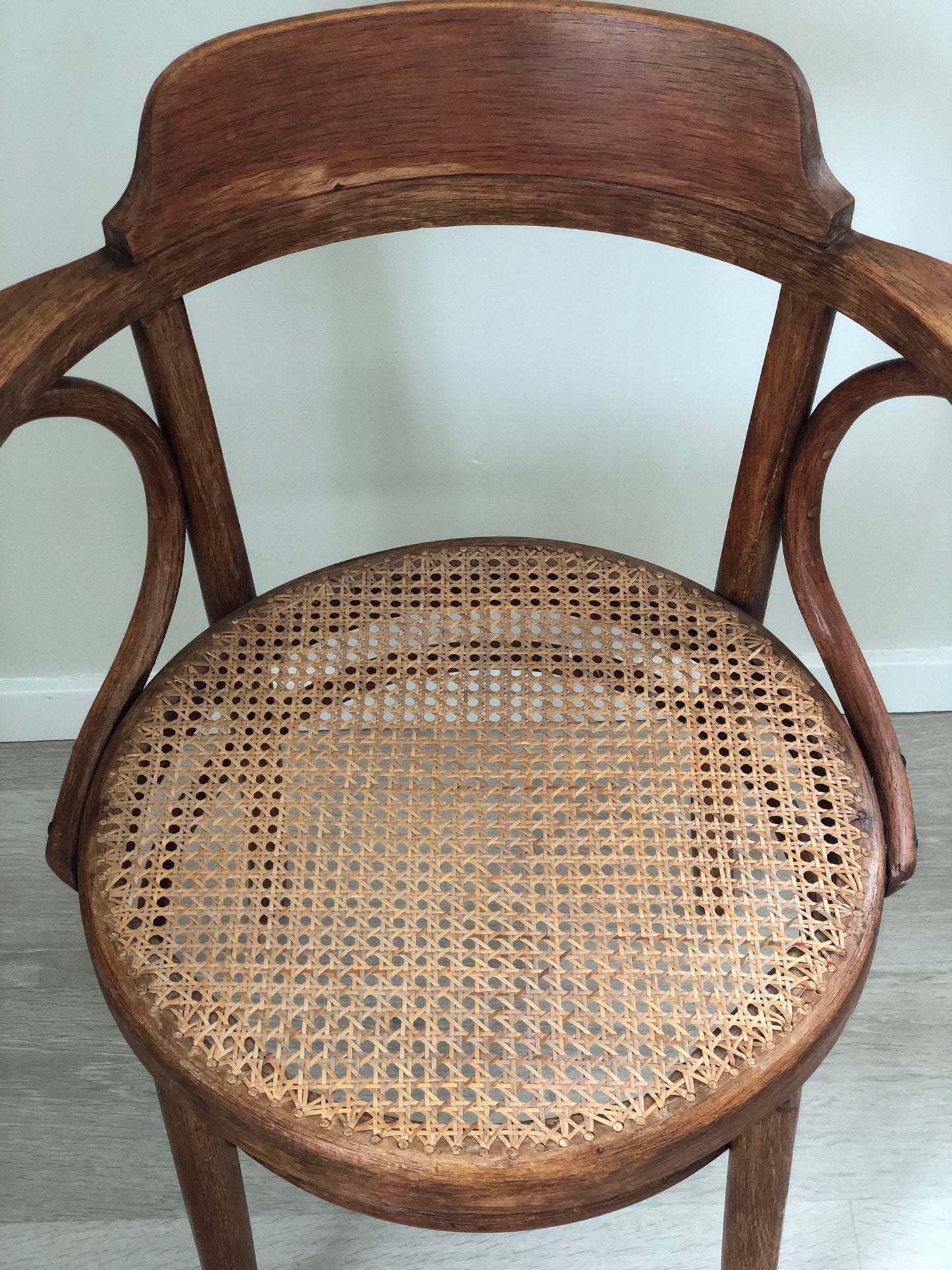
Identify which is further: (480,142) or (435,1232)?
(435,1232)

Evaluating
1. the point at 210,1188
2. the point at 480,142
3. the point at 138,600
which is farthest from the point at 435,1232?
the point at 480,142

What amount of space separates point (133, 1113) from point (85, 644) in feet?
1.61

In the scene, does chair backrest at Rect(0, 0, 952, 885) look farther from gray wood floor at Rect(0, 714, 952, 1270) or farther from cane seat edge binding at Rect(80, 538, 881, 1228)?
gray wood floor at Rect(0, 714, 952, 1270)

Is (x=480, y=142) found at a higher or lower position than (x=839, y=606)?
higher

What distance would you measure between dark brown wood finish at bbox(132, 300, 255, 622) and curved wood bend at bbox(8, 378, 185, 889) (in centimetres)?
1

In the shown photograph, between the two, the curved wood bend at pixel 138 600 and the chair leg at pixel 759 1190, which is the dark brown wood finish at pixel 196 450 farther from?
the chair leg at pixel 759 1190

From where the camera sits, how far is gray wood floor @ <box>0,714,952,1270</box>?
0.92 meters

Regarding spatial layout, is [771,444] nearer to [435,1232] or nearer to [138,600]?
[138,600]

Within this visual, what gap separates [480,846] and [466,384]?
0.49m

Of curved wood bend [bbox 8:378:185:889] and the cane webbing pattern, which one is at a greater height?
curved wood bend [bbox 8:378:185:889]

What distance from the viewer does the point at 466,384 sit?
3.32 feet

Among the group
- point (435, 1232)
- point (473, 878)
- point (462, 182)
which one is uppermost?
point (462, 182)

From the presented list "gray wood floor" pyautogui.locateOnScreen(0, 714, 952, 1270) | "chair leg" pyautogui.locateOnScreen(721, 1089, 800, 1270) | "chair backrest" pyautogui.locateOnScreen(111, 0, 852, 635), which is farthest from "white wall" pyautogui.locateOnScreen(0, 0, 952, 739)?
"chair leg" pyautogui.locateOnScreen(721, 1089, 800, 1270)

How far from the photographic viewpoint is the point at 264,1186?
37.9 inches
